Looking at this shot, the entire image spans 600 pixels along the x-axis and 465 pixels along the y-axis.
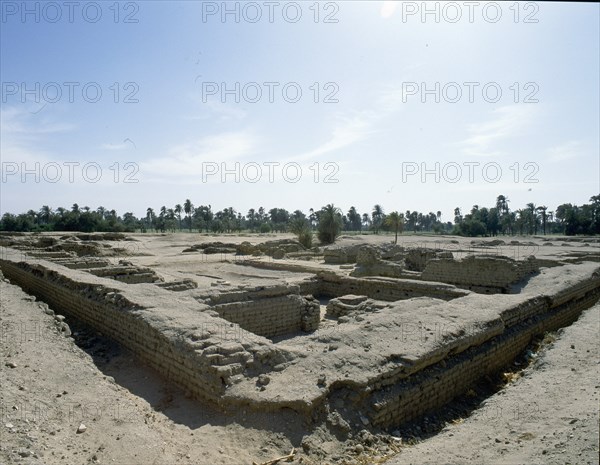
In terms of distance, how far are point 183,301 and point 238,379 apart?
352cm

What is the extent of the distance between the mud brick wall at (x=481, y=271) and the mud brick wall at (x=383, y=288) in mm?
2203

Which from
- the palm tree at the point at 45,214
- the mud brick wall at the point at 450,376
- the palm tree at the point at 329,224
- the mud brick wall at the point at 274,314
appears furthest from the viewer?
the palm tree at the point at 45,214

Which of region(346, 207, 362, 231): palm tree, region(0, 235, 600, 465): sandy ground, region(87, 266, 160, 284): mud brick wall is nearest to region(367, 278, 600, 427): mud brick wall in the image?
region(0, 235, 600, 465): sandy ground

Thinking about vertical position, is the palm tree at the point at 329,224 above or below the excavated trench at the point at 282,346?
above

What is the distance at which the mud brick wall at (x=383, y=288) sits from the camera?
1277 centimetres

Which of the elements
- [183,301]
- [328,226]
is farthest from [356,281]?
[328,226]

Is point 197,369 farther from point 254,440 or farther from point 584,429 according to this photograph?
point 584,429

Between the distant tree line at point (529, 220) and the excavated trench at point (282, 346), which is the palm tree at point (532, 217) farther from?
the excavated trench at point (282, 346)

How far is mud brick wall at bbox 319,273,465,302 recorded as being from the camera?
1277 centimetres

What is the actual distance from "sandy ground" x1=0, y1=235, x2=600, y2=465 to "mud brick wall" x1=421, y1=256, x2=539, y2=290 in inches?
258

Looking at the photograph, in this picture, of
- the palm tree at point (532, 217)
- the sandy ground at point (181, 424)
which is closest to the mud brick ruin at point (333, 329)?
the sandy ground at point (181, 424)

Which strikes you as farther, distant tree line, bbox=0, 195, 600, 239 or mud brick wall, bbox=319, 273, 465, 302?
distant tree line, bbox=0, 195, 600, 239

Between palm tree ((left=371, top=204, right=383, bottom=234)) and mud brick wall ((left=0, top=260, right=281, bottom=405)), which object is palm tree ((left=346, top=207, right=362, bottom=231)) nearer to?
palm tree ((left=371, top=204, right=383, bottom=234))

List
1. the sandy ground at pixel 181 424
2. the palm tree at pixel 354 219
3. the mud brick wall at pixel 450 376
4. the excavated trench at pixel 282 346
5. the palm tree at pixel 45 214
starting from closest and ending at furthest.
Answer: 1. the sandy ground at pixel 181 424
2. the excavated trench at pixel 282 346
3. the mud brick wall at pixel 450 376
4. the palm tree at pixel 45 214
5. the palm tree at pixel 354 219
